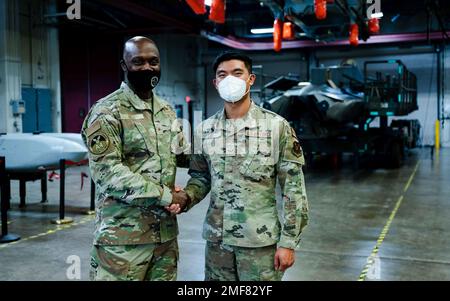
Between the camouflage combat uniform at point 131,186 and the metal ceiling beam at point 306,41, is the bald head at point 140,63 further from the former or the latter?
the metal ceiling beam at point 306,41

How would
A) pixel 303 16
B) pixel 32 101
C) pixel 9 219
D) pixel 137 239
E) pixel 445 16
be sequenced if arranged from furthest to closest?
pixel 445 16
pixel 32 101
pixel 303 16
pixel 9 219
pixel 137 239

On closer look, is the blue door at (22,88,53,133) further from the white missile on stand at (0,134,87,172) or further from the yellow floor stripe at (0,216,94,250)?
the yellow floor stripe at (0,216,94,250)

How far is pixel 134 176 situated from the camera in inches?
88.4

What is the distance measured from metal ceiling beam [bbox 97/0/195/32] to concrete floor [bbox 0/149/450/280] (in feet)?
15.8

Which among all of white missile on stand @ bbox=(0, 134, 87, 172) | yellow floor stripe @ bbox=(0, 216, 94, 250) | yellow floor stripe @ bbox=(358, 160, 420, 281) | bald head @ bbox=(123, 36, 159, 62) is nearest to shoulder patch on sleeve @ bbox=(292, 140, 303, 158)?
bald head @ bbox=(123, 36, 159, 62)

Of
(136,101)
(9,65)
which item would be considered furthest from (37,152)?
(9,65)

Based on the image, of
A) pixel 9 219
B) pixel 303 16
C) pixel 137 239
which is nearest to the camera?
pixel 137 239

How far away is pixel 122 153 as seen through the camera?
2.39 metres

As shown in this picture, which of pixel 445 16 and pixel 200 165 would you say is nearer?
pixel 200 165

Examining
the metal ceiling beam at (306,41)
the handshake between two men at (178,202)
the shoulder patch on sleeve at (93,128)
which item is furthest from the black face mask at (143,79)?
the metal ceiling beam at (306,41)

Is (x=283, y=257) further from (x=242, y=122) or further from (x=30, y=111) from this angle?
(x=30, y=111)

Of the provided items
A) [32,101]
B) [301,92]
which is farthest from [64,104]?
[301,92]
